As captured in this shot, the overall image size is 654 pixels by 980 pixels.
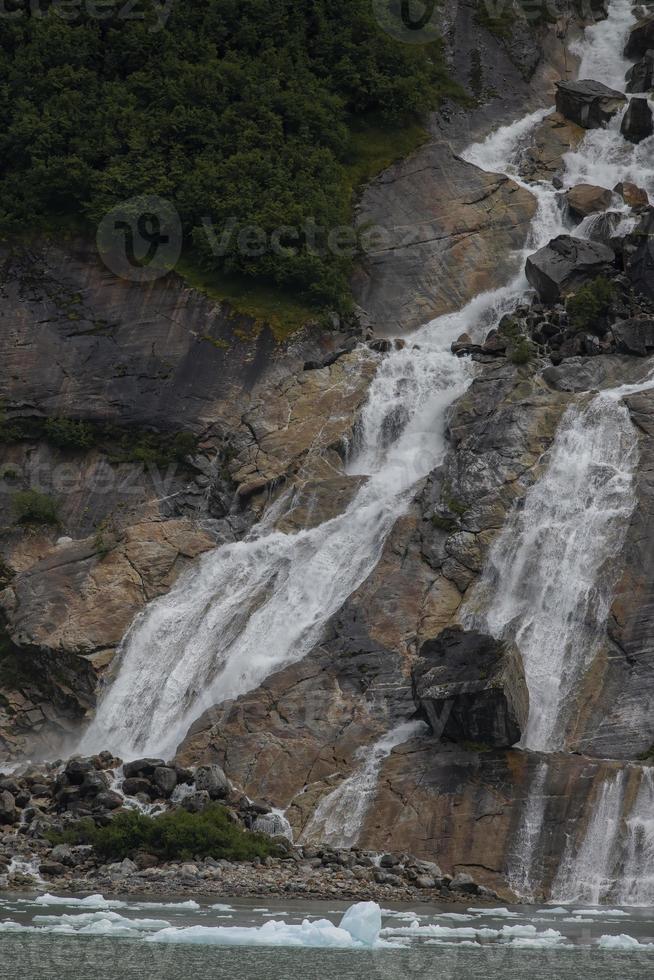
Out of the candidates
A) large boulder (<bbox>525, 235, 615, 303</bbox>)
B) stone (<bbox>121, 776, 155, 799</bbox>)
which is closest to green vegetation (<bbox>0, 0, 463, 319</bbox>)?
large boulder (<bbox>525, 235, 615, 303</bbox>)

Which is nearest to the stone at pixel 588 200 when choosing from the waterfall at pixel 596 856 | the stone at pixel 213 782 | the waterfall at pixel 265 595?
the waterfall at pixel 265 595

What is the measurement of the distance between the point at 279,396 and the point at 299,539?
813cm

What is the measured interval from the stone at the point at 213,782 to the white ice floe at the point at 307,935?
10402mm

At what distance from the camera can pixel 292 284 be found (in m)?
52.3

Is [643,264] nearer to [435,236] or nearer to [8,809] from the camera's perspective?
[435,236]

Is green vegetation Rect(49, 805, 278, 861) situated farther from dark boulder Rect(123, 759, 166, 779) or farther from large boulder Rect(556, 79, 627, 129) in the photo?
large boulder Rect(556, 79, 627, 129)

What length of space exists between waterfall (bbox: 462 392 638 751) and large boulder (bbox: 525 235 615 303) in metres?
9.26

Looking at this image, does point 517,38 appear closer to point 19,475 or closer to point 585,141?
point 585,141

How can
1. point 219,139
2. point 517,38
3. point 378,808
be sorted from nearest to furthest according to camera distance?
point 378,808, point 219,139, point 517,38

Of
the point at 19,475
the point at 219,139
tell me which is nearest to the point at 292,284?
the point at 219,139

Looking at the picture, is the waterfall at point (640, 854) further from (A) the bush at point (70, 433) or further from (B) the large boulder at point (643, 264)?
(A) the bush at point (70, 433)

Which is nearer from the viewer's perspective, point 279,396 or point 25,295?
point 279,396

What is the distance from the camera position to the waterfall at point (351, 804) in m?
32.5

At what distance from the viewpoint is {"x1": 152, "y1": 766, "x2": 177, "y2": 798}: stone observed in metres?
33.7
